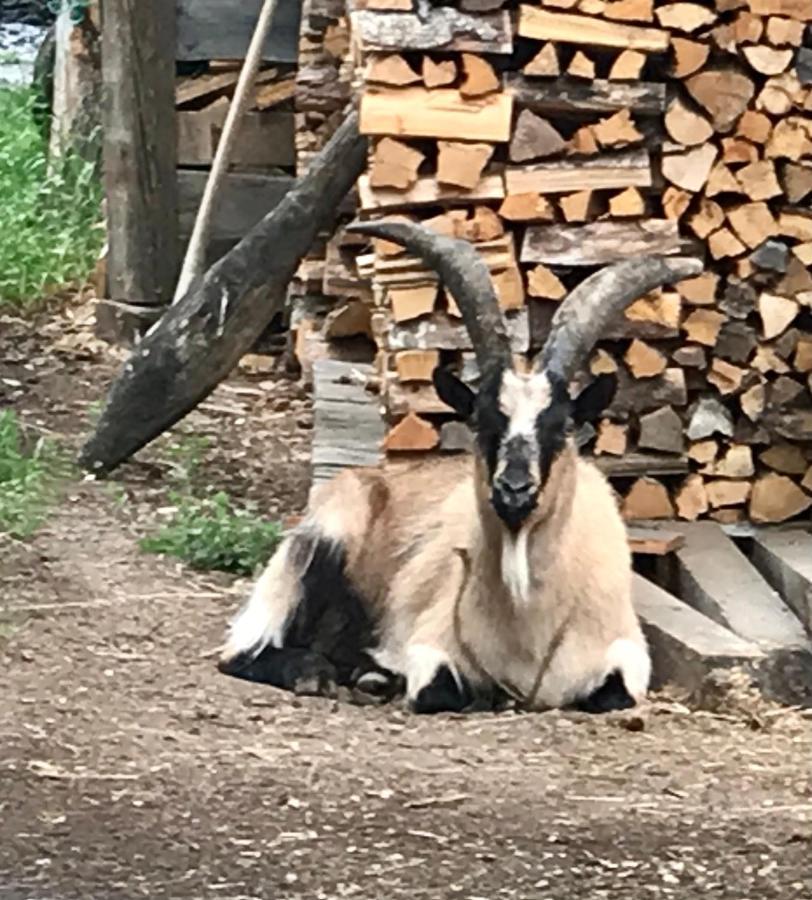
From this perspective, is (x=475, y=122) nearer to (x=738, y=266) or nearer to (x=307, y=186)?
(x=738, y=266)

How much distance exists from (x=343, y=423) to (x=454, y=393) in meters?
1.96

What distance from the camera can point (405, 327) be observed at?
22.3ft

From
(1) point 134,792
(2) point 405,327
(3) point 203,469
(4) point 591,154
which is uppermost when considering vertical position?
(4) point 591,154

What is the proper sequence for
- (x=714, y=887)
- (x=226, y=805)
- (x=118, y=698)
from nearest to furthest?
(x=714, y=887)
(x=226, y=805)
(x=118, y=698)

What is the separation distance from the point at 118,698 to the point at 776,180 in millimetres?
2646

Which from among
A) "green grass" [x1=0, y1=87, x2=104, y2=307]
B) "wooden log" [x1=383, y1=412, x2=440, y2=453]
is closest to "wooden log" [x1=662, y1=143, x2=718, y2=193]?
"wooden log" [x1=383, y1=412, x2=440, y2=453]

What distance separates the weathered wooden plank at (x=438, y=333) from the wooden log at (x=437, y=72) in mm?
711

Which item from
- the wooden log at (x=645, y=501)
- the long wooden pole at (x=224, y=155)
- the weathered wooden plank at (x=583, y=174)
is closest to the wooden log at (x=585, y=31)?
the weathered wooden plank at (x=583, y=174)

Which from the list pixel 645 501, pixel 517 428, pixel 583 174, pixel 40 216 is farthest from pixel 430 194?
pixel 40 216

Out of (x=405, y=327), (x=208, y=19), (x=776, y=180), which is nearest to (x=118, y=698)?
(x=405, y=327)

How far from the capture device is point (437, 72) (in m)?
6.56

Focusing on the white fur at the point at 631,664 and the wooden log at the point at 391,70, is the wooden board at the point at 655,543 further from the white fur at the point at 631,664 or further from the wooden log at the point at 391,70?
the wooden log at the point at 391,70

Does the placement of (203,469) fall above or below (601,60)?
below

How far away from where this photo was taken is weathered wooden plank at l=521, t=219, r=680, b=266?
6727mm
